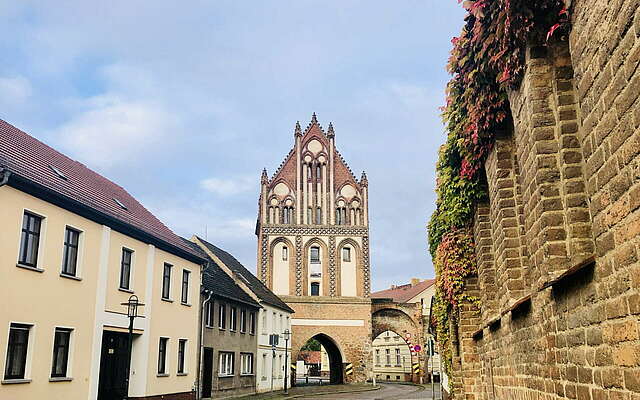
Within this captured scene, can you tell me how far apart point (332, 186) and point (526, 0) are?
47945 mm

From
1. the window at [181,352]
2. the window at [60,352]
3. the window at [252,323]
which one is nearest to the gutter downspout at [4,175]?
the window at [60,352]

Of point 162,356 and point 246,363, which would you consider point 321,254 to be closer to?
point 246,363

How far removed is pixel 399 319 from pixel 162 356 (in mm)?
34554

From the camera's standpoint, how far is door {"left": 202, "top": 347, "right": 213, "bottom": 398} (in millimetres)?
30930

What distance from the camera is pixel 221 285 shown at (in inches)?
1344

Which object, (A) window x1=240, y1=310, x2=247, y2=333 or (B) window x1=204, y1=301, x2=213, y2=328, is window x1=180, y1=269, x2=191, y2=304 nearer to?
(B) window x1=204, y1=301, x2=213, y2=328

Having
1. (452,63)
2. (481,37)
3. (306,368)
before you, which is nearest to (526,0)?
(481,37)

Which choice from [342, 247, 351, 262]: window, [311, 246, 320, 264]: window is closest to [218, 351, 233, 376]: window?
[311, 246, 320, 264]: window

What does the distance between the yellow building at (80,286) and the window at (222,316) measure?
5137 mm

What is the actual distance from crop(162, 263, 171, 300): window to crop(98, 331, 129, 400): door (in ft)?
9.51

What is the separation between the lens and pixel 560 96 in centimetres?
563

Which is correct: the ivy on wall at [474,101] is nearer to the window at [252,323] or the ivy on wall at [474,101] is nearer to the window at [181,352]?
the window at [181,352]

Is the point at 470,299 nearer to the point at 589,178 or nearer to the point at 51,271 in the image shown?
the point at 589,178

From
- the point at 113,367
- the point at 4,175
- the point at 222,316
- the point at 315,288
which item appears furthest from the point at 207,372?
the point at 315,288
